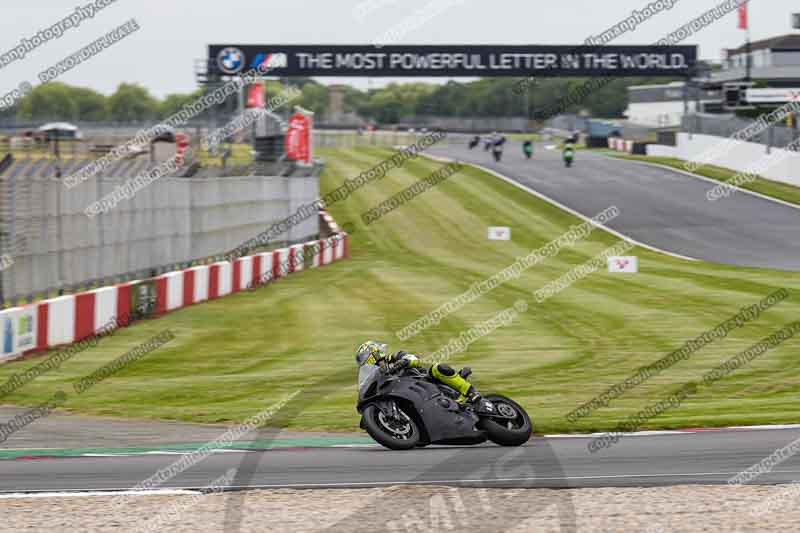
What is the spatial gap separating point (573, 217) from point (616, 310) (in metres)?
26.7

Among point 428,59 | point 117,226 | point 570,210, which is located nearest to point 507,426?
point 117,226

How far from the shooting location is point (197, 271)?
2625 centimetres

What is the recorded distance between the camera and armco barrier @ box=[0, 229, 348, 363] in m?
18.7

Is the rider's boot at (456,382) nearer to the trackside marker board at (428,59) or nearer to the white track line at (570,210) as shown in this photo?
the white track line at (570,210)

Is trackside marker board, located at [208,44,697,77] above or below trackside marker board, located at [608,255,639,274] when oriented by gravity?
above

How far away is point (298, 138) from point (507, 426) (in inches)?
1371

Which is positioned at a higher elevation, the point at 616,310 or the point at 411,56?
the point at 411,56

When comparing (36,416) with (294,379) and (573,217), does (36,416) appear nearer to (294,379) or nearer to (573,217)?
(294,379)

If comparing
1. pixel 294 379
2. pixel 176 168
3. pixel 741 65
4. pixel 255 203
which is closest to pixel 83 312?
pixel 294 379

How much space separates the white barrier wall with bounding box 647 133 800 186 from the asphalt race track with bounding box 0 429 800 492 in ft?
143

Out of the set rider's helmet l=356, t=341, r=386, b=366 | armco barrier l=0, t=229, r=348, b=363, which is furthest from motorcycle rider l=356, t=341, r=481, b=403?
armco barrier l=0, t=229, r=348, b=363

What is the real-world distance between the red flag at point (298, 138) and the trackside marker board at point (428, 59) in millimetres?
13898

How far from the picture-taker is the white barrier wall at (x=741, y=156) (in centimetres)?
5403

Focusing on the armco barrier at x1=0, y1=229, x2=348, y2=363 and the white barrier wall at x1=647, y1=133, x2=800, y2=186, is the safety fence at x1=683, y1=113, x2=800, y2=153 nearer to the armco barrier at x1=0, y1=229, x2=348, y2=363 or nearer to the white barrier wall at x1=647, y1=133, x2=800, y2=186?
the white barrier wall at x1=647, y1=133, x2=800, y2=186
